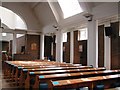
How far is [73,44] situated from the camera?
8.84 metres

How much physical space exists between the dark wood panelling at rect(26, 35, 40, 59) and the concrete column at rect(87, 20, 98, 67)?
564 centimetres

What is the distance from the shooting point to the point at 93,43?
19.0 feet

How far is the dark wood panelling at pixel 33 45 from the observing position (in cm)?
1080

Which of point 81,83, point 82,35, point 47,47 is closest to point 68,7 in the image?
point 82,35

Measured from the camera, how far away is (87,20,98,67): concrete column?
5.71m

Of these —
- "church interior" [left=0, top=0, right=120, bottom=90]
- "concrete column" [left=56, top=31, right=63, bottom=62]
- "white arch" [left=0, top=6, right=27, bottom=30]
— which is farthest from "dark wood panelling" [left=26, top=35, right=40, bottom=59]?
"concrete column" [left=56, top=31, right=63, bottom=62]

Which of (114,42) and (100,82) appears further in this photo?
(114,42)

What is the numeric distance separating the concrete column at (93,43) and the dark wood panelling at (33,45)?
18.5 ft

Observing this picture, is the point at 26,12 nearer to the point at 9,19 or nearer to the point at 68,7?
the point at 9,19

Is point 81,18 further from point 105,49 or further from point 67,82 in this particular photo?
point 67,82

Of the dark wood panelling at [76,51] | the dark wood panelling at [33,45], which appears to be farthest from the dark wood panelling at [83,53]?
the dark wood panelling at [33,45]

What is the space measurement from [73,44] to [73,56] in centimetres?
65

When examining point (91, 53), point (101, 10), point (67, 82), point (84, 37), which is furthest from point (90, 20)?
point (67, 82)

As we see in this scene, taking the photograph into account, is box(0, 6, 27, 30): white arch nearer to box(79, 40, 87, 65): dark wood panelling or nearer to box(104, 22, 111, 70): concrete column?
box(79, 40, 87, 65): dark wood panelling
